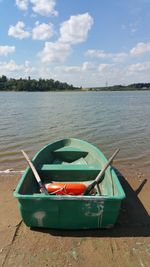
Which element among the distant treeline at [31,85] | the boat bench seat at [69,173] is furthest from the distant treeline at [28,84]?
the boat bench seat at [69,173]

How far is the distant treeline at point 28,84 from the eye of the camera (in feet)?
339

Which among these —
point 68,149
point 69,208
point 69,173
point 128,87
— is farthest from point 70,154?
point 128,87

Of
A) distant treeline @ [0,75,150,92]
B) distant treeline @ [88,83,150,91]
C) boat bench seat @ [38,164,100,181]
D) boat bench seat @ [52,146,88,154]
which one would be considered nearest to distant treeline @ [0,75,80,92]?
distant treeline @ [0,75,150,92]

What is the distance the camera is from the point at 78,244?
323 centimetres

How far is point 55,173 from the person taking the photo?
4.62m

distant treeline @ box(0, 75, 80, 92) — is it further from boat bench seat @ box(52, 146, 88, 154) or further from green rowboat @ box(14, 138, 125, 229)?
green rowboat @ box(14, 138, 125, 229)

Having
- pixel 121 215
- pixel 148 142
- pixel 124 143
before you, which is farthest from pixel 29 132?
pixel 121 215

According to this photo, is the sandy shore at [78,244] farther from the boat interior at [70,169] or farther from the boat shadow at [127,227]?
the boat interior at [70,169]

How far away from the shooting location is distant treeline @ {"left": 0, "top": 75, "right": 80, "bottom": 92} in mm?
103175

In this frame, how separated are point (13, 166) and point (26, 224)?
12.7ft

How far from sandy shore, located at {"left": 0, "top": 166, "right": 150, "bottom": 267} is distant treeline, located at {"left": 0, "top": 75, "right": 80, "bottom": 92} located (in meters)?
103

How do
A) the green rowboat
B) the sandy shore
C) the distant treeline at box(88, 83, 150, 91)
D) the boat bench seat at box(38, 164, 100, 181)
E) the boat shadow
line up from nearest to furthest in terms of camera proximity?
the sandy shore → the green rowboat → the boat shadow → the boat bench seat at box(38, 164, 100, 181) → the distant treeline at box(88, 83, 150, 91)

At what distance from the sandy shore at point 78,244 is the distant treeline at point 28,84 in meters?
103

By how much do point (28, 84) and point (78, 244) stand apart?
4114 inches
